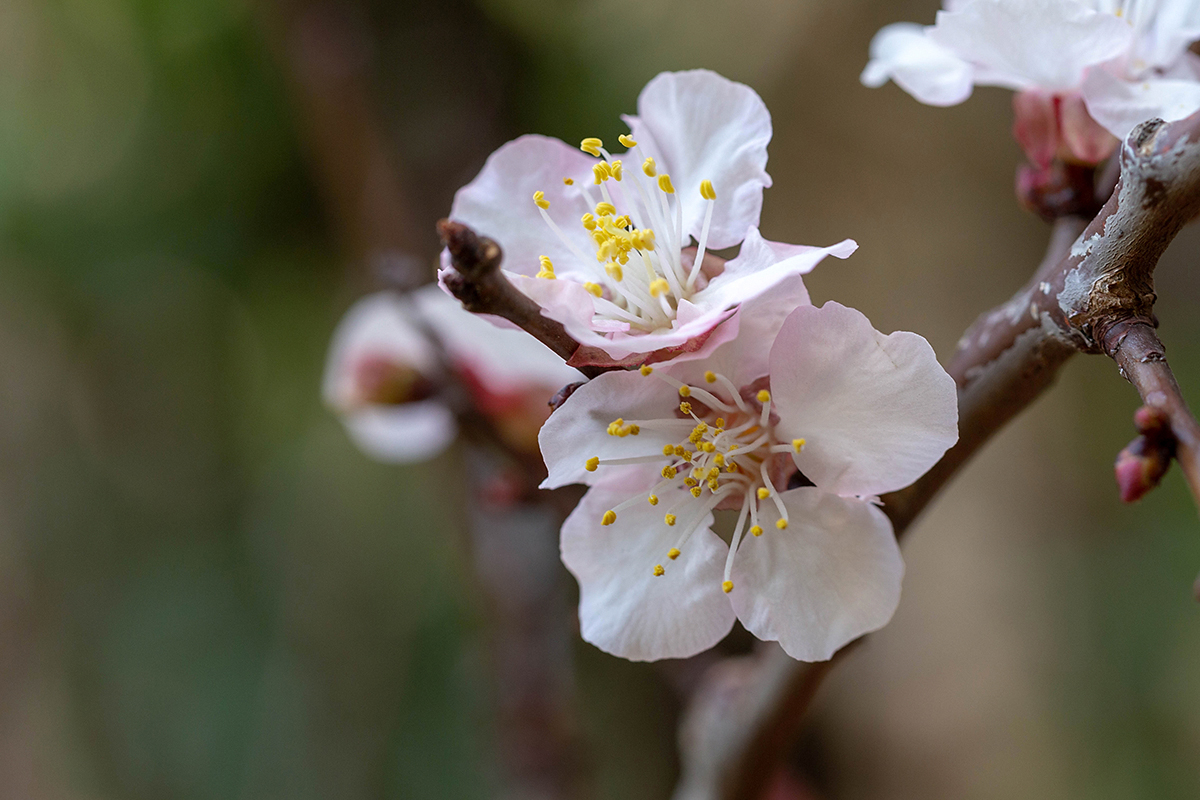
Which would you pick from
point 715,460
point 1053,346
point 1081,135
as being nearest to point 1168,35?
point 1081,135

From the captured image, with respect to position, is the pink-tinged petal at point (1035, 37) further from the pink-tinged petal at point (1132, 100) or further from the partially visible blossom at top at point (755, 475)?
the partially visible blossom at top at point (755, 475)

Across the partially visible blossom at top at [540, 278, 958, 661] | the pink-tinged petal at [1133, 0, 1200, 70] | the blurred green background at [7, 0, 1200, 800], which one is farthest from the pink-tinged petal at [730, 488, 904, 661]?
the blurred green background at [7, 0, 1200, 800]

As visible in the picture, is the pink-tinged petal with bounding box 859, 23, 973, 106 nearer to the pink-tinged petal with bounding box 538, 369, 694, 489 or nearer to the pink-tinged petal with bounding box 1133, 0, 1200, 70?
A: the pink-tinged petal with bounding box 1133, 0, 1200, 70

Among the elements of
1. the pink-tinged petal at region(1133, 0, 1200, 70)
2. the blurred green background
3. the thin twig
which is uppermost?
the pink-tinged petal at region(1133, 0, 1200, 70)

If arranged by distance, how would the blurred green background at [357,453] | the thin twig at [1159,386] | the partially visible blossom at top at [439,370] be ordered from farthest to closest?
the blurred green background at [357,453] → the partially visible blossom at top at [439,370] → the thin twig at [1159,386]

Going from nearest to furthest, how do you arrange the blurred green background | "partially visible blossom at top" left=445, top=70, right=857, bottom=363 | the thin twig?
the thin twig < "partially visible blossom at top" left=445, top=70, right=857, bottom=363 < the blurred green background

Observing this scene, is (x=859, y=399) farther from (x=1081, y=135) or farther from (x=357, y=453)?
(x=357, y=453)

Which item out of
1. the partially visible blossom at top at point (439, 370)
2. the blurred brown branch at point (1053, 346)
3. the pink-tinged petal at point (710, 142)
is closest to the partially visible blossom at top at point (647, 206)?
the pink-tinged petal at point (710, 142)
